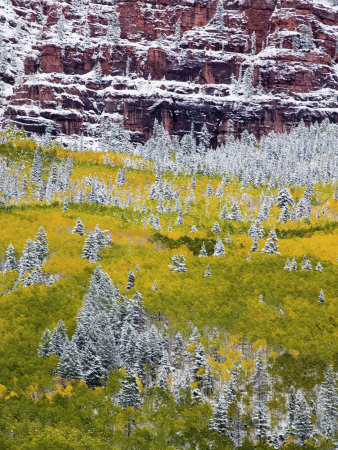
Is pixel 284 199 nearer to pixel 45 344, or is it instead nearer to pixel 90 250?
pixel 90 250

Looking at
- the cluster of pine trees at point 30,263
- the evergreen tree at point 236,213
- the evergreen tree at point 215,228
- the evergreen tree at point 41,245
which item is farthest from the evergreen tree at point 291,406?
the evergreen tree at point 236,213

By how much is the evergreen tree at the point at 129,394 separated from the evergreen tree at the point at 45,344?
44.3 feet

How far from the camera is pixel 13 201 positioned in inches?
6531

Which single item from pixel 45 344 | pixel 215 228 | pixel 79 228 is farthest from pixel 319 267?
pixel 45 344

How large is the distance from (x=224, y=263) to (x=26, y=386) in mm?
53235

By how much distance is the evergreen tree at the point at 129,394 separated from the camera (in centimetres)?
7238

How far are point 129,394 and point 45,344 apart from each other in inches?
655

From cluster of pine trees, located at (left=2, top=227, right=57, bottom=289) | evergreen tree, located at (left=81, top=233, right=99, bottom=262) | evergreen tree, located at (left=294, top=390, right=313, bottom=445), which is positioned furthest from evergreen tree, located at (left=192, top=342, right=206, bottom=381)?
evergreen tree, located at (left=81, top=233, right=99, bottom=262)

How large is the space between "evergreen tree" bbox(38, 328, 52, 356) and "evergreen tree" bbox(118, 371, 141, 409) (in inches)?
532

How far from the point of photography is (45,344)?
8194cm

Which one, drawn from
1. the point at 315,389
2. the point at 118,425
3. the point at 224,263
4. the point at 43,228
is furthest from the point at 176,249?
the point at 118,425

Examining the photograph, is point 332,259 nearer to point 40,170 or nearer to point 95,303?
point 95,303

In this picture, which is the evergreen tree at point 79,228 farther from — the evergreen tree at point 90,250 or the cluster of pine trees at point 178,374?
the cluster of pine trees at point 178,374

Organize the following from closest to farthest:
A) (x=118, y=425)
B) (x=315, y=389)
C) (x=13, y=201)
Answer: (x=118, y=425), (x=315, y=389), (x=13, y=201)
